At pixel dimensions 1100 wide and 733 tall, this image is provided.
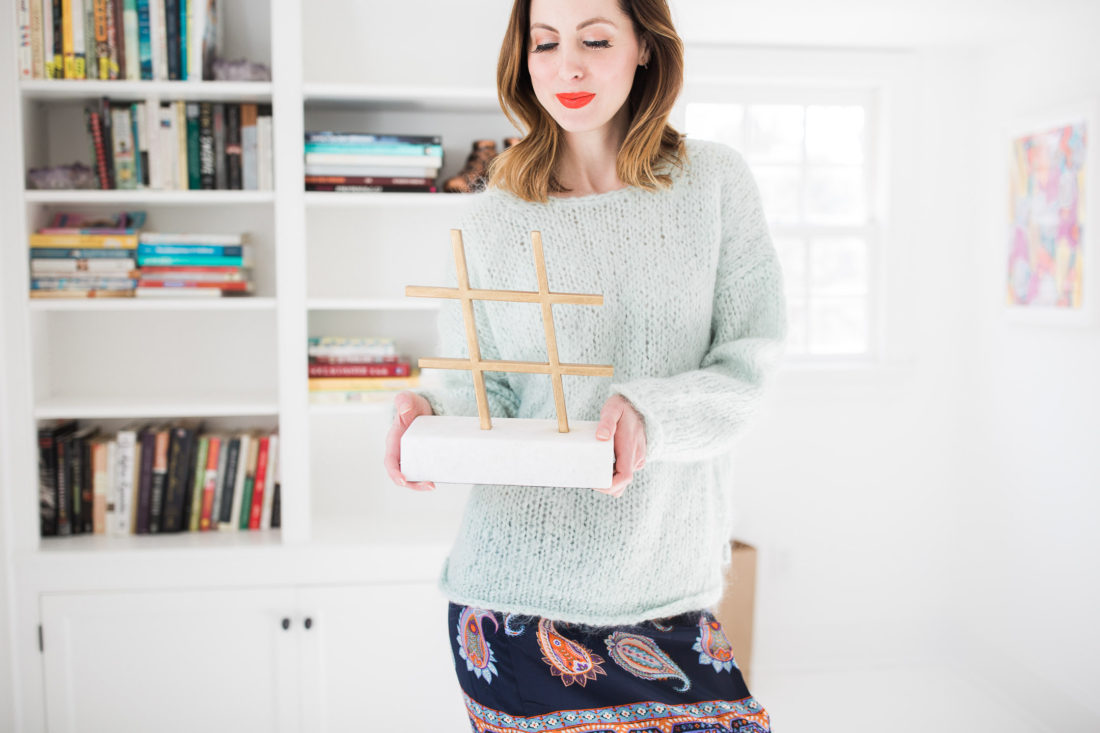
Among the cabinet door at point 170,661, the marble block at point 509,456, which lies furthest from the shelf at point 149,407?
the marble block at point 509,456

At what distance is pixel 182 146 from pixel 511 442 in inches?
73.3

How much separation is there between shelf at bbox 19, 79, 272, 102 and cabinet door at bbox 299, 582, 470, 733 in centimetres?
136

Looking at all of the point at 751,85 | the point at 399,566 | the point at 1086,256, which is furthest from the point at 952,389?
the point at 399,566

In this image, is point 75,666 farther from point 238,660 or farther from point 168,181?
point 168,181

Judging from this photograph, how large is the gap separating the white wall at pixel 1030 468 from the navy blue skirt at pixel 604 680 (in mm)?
1955

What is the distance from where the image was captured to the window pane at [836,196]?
327cm

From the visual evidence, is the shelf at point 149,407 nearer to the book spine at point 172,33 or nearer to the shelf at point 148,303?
the shelf at point 148,303

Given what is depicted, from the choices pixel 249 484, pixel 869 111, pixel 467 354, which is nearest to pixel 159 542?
pixel 249 484

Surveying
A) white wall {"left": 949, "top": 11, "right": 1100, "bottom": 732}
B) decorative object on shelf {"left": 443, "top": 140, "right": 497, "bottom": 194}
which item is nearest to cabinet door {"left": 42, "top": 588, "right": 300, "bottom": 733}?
decorative object on shelf {"left": 443, "top": 140, "right": 497, "bottom": 194}

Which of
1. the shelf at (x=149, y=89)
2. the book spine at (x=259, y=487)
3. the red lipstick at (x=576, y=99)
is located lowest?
the book spine at (x=259, y=487)

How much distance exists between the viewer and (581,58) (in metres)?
1.17

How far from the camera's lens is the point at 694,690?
1.16 metres

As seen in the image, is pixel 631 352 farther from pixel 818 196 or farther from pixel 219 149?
pixel 818 196

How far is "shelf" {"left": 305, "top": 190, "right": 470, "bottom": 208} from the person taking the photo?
2.40 meters
